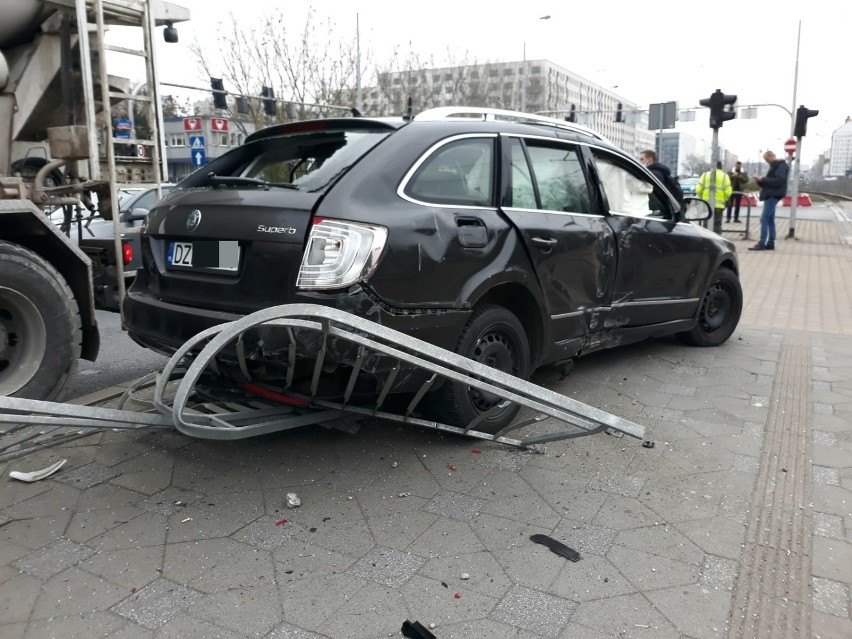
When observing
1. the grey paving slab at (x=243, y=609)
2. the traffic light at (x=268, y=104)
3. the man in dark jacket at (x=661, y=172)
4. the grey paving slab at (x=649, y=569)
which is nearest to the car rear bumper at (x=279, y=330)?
the grey paving slab at (x=243, y=609)

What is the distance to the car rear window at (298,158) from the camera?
3.55 metres

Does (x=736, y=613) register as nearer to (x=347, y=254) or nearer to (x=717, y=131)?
(x=347, y=254)

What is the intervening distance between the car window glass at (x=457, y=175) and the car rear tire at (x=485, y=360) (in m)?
0.63

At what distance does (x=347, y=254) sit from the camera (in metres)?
3.21

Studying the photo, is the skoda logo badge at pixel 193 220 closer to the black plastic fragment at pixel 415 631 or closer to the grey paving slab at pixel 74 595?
the grey paving slab at pixel 74 595

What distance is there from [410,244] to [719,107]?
1154 cm

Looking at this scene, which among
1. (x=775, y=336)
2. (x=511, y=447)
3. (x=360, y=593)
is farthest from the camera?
(x=775, y=336)

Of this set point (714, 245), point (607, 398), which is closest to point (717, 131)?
point (714, 245)

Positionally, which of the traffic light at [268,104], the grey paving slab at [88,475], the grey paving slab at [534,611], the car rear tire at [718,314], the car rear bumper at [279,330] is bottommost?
the grey paving slab at [534,611]

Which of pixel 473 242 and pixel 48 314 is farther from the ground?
pixel 473 242

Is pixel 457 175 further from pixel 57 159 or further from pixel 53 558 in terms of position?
pixel 57 159

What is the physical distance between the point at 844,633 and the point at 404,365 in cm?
200

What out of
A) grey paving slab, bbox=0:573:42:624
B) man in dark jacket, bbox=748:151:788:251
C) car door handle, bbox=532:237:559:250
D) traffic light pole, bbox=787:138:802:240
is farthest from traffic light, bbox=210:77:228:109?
grey paving slab, bbox=0:573:42:624

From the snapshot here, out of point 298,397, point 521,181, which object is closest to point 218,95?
point 521,181
